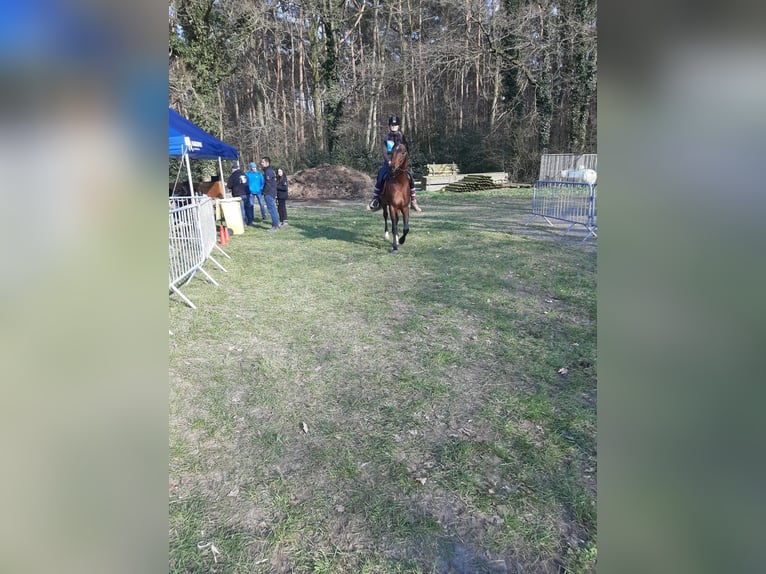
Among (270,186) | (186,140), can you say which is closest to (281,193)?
(270,186)

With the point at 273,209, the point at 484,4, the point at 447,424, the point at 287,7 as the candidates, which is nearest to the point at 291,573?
the point at 447,424

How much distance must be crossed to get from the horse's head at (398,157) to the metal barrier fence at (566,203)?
13.2 feet

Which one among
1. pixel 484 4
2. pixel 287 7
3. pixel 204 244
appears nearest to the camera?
pixel 204 244

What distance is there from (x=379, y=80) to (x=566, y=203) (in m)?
20.0

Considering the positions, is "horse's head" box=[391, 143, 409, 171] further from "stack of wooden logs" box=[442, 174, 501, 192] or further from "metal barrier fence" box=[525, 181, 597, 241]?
"stack of wooden logs" box=[442, 174, 501, 192]

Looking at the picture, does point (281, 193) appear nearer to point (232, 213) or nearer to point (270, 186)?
point (270, 186)

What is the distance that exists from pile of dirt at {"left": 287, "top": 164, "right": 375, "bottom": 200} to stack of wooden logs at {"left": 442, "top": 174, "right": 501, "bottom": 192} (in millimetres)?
4579

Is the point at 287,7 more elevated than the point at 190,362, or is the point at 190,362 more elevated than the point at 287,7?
the point at 287,7

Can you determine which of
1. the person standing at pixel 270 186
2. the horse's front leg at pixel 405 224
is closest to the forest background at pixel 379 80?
the person standing at pixel 270 186
